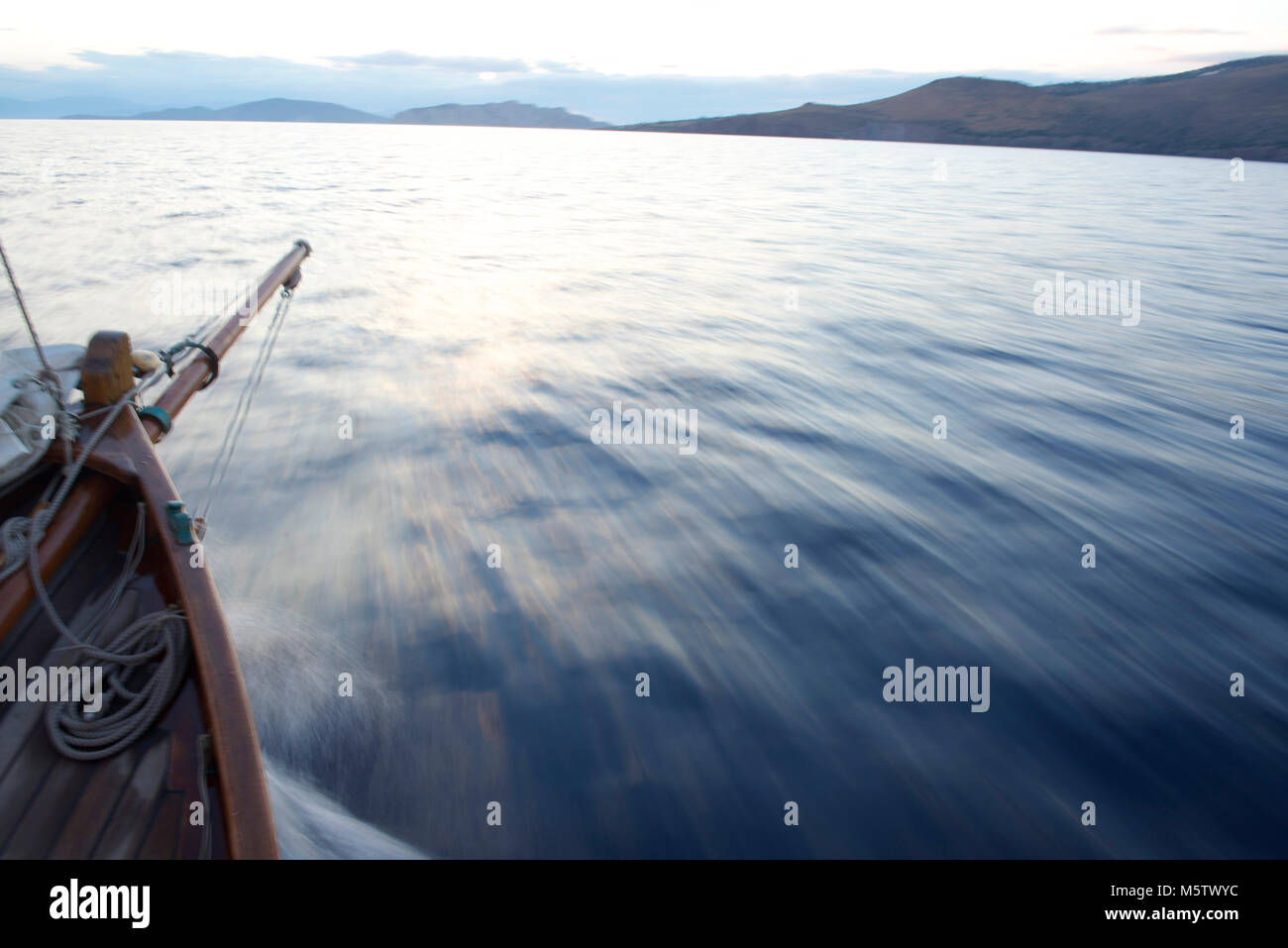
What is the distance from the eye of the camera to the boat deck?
2.65 m

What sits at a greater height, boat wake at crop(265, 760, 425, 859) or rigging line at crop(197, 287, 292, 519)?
rigging line at crop(197, 287, 292, 519)

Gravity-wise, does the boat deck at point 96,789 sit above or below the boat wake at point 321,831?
above

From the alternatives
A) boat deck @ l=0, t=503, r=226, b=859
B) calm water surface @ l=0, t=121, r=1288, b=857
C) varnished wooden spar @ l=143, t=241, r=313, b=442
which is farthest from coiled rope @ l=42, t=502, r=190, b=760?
varnished wooden spar @ l=143, t=241, r=313, b=442

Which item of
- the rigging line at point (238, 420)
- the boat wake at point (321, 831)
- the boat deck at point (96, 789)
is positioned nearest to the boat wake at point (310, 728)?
the boat wake at point (321, 831)

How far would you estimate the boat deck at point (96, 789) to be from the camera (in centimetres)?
265

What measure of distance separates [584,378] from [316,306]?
23.4 feet

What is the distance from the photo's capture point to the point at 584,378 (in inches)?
411

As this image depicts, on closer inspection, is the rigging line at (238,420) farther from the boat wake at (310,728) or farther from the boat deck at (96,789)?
the boat deck at (96,789)

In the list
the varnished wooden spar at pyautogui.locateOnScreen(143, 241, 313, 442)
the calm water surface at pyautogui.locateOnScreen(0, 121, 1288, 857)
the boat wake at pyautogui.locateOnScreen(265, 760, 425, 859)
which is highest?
the varnished wooden spar at pyautogui.locateOnScreen(143, 241, 313, 442)

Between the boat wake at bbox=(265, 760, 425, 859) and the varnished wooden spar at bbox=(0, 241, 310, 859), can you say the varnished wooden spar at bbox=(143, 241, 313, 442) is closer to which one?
the varnished wooden spar at bbox=(0, 241, 310, 859)

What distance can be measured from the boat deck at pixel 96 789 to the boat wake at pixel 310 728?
0.74 meters
